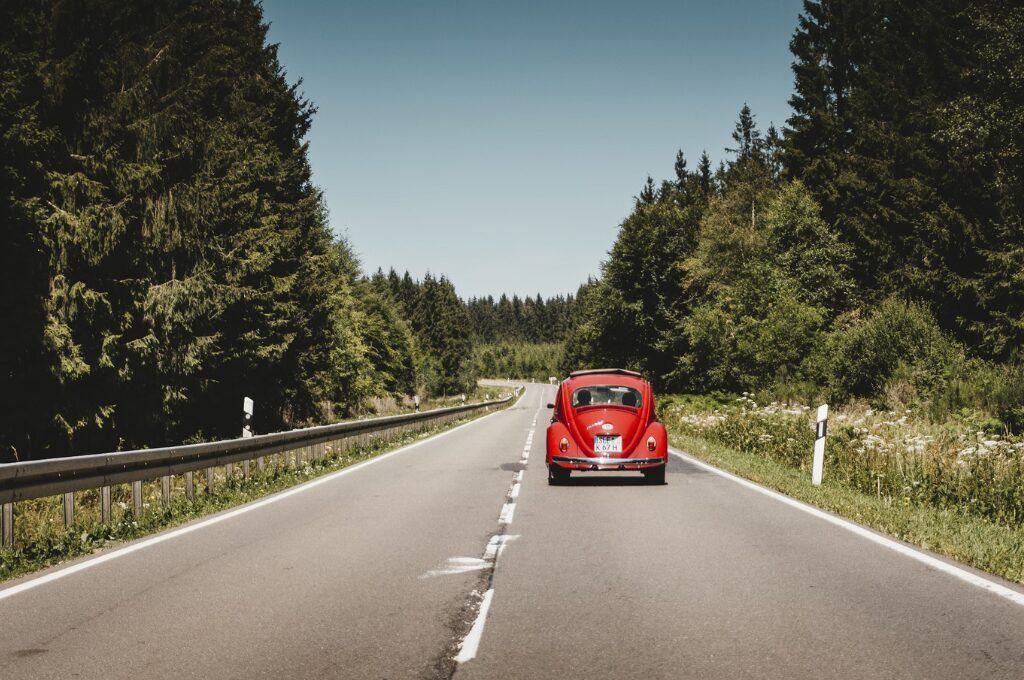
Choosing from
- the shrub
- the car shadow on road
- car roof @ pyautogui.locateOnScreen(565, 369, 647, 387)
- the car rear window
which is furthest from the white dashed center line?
the shrub

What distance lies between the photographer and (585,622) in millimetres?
5176

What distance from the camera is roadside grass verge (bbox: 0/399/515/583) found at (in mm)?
7590

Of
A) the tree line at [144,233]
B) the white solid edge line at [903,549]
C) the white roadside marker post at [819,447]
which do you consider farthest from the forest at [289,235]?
the white solid edge line at [903,549]

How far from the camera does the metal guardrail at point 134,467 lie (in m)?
7.60

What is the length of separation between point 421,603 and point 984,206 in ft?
100

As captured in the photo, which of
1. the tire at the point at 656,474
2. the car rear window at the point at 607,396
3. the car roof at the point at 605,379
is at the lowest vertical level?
the tire at the point at 656,474

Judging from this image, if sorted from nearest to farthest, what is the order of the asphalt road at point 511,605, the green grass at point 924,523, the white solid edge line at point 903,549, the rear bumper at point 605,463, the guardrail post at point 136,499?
the asphalt road at point 511,605 → the white solid edge line at point 903,549 → the green grass at point 924,523 → the guardrail post at point 136,499 → the rear bumper at point 605,463

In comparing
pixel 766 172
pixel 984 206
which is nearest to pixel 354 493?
pixel 984 206

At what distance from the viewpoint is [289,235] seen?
27750mm

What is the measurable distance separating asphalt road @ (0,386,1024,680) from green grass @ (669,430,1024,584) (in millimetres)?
565

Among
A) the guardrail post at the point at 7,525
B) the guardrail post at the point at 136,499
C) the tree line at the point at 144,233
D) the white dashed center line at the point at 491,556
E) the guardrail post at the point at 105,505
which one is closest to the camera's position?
the white dashed center line at the point at 491,556

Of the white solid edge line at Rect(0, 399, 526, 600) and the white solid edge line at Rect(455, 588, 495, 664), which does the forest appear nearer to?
the white solid edge line at Rect(0, 399, 526, 600)

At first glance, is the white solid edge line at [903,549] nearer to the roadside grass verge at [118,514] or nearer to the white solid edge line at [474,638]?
the white solid edge line at [474,638]

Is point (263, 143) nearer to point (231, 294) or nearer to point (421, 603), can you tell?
point (231, 294)
